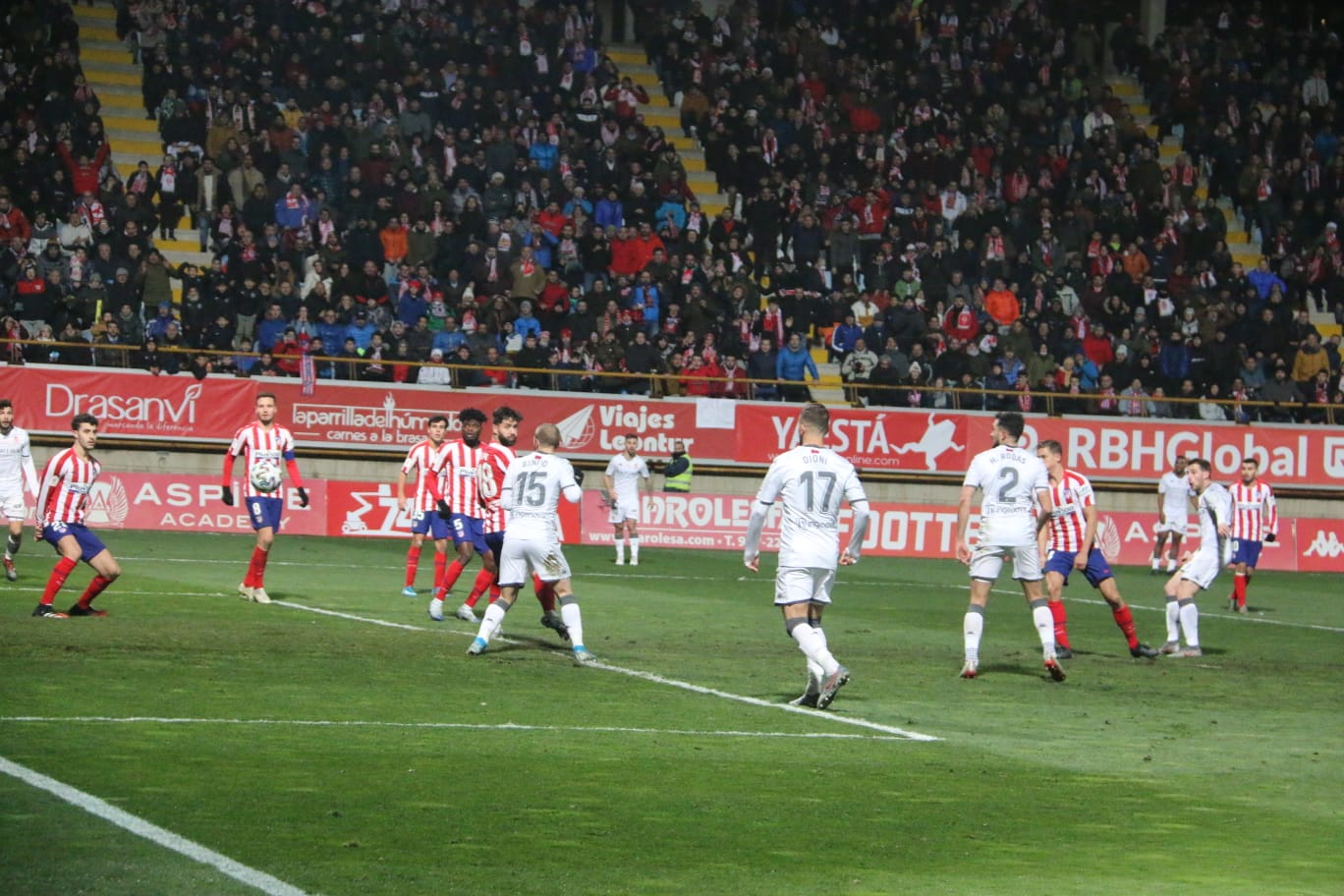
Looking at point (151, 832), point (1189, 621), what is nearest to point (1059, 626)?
point (1189, 621)

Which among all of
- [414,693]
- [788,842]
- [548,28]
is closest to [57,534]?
[414,693]

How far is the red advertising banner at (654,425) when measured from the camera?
33.1 m

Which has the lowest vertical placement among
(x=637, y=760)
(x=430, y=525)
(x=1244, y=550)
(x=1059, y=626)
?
(x=637, y=760)

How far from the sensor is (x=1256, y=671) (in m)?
18.0

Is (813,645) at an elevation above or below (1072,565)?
below

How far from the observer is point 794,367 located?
36.9 m

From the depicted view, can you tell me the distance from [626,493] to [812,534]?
1832cm

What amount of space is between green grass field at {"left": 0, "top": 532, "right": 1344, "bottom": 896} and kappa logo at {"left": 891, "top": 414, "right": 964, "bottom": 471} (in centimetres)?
1694

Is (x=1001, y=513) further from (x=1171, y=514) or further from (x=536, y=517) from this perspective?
(x=1171, y=514)

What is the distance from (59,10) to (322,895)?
1258 inches

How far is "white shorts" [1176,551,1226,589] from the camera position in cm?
1902

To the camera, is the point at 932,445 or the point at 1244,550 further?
the point at 932,445

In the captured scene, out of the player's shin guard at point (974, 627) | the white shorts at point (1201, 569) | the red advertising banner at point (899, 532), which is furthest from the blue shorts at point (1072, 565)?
the red advertising banner at point (899, 532)

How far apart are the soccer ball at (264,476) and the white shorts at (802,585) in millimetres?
8521
